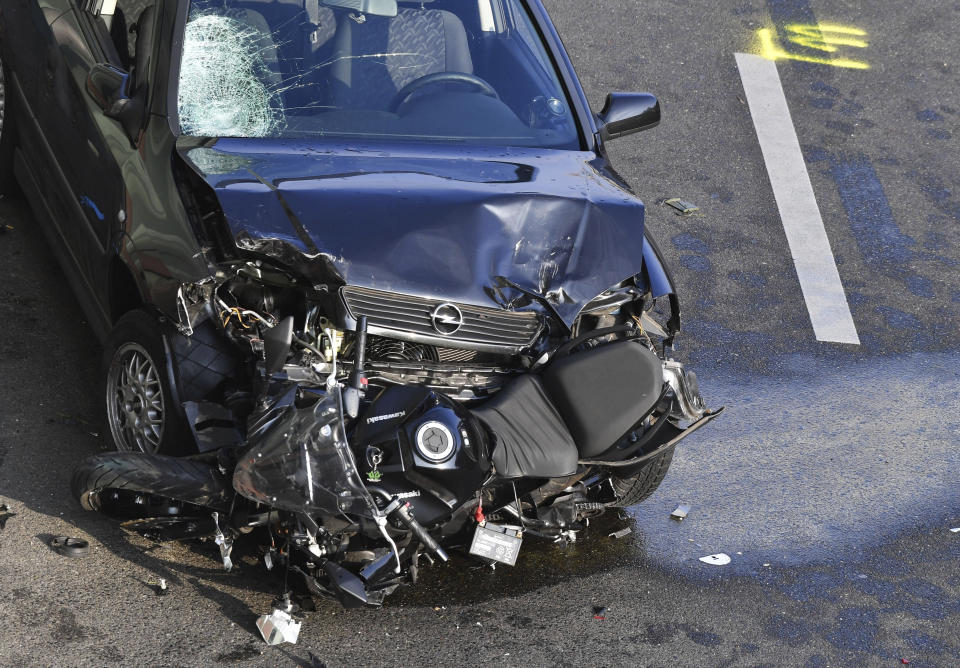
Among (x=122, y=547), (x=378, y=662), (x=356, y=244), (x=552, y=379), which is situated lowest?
(x=378, y=662)

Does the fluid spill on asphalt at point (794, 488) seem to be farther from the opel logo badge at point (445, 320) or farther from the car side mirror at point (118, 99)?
the car side mirror at point (118, 99)

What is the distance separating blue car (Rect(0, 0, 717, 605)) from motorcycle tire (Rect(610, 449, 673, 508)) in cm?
2

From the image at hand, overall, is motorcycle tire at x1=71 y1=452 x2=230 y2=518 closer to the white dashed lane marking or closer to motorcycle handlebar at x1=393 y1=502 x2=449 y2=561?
motorcycle handlebar at x1=393 y1=502 x2=449 y2=561

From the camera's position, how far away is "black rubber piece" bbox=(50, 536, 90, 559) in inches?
170

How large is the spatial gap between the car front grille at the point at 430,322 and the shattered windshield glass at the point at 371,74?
1044mm

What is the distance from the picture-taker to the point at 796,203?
25.5ft

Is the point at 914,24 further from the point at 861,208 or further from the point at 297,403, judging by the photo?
the point at 297,403

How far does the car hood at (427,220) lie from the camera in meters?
4.12

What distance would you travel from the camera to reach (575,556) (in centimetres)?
482

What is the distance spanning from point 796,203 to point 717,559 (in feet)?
11.6

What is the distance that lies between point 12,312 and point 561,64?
296 centimetres

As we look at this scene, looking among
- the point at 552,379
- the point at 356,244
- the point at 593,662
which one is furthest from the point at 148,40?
the point at 593,662

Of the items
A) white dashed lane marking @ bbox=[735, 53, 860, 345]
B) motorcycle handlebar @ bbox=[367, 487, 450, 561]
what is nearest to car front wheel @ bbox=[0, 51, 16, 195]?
motorcycle handlebar @ bbox=[367, 487, 450, 561]

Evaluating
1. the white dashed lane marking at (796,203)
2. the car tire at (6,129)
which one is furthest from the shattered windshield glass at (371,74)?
the white dashed lane marking at (796,203)
